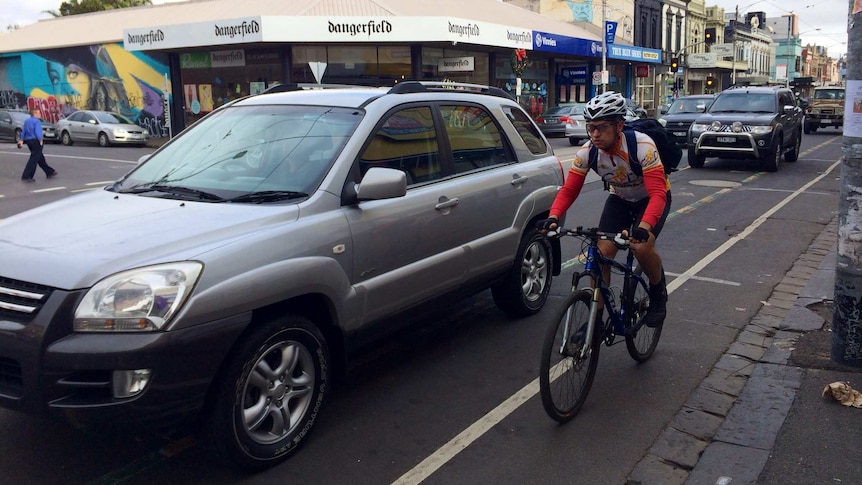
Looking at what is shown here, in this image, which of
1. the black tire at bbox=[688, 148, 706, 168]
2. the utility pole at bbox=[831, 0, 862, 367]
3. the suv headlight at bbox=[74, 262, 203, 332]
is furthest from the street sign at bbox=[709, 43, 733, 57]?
the suv headlight at bbox=[74, 262, 203, 332]

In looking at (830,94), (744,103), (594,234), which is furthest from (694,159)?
(830,94)

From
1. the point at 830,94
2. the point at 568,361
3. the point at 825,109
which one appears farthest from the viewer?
the point at 830,94

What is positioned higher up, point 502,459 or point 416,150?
point 416,150

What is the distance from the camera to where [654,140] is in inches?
188

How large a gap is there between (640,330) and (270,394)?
2.73 meters

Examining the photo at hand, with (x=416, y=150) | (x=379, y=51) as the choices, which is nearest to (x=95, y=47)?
(x=379, y=51)

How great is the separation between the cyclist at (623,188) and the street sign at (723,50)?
2637 inches

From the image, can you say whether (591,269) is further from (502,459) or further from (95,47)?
(95,47)

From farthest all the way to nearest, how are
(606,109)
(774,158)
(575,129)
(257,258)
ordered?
(575,129), (774,158), (606,109), (257,258)

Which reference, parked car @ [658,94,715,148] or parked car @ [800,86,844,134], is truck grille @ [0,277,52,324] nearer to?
parked car @ [658,94,715,148]

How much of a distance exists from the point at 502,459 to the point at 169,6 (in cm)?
3971

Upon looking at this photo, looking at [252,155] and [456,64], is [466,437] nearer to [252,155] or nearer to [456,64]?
[252,155]

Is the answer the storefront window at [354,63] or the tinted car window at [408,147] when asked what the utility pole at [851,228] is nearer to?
the tinted car window at [408,147]

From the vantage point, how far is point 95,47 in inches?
1465
